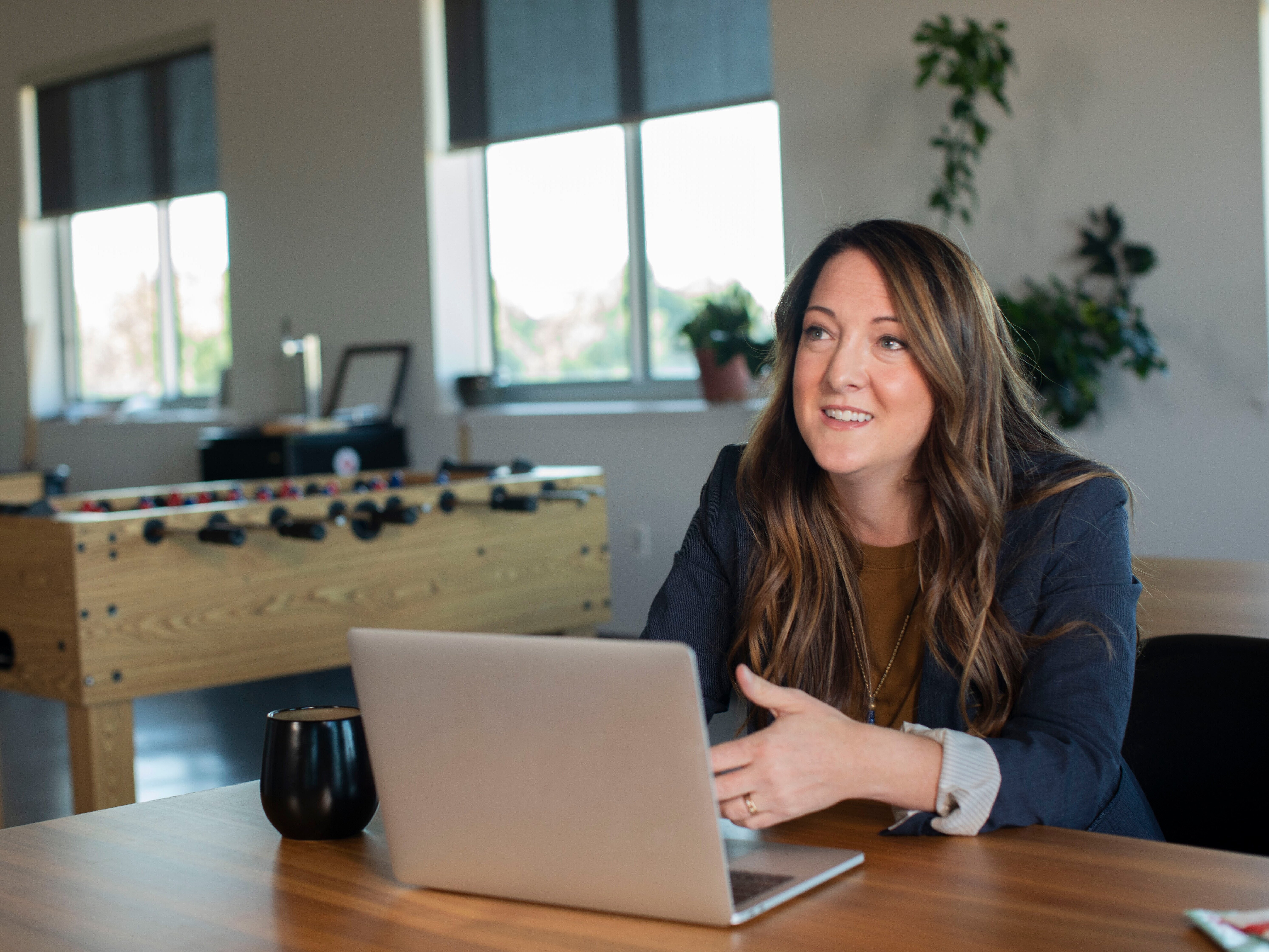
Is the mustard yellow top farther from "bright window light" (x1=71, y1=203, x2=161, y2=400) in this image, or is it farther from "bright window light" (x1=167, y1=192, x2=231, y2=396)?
"bright window light" (x1=71, y1=203, x2=161, y2=400)

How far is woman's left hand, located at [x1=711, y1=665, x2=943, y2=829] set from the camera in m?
0.95

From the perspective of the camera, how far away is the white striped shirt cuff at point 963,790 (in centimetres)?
96

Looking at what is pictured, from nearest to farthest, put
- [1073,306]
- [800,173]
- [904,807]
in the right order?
[904,807] < [1073,306] < [800,173]

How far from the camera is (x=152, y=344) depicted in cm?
672

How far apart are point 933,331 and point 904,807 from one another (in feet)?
1.65

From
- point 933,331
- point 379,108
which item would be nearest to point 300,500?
point 933,331

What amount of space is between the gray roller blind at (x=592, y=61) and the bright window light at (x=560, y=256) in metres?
0.13

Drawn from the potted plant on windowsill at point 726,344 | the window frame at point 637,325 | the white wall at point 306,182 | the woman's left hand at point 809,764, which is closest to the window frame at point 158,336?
the white wall at point 306,182

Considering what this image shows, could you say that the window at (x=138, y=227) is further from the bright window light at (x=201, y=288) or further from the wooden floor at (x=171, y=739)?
the wooden floor at (x=171, y=739)

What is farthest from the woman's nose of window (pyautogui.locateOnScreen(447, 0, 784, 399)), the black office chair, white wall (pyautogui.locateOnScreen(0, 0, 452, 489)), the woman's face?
white wall (pyautogui.locateOnScreen(0, 0, 452, 489))

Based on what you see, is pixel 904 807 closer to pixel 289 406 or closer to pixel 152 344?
pixel 289 406

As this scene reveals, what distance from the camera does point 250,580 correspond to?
Result: 266 centimetres

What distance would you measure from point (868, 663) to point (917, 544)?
14 centimetres

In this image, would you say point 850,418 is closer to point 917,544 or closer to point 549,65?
point 917,544
